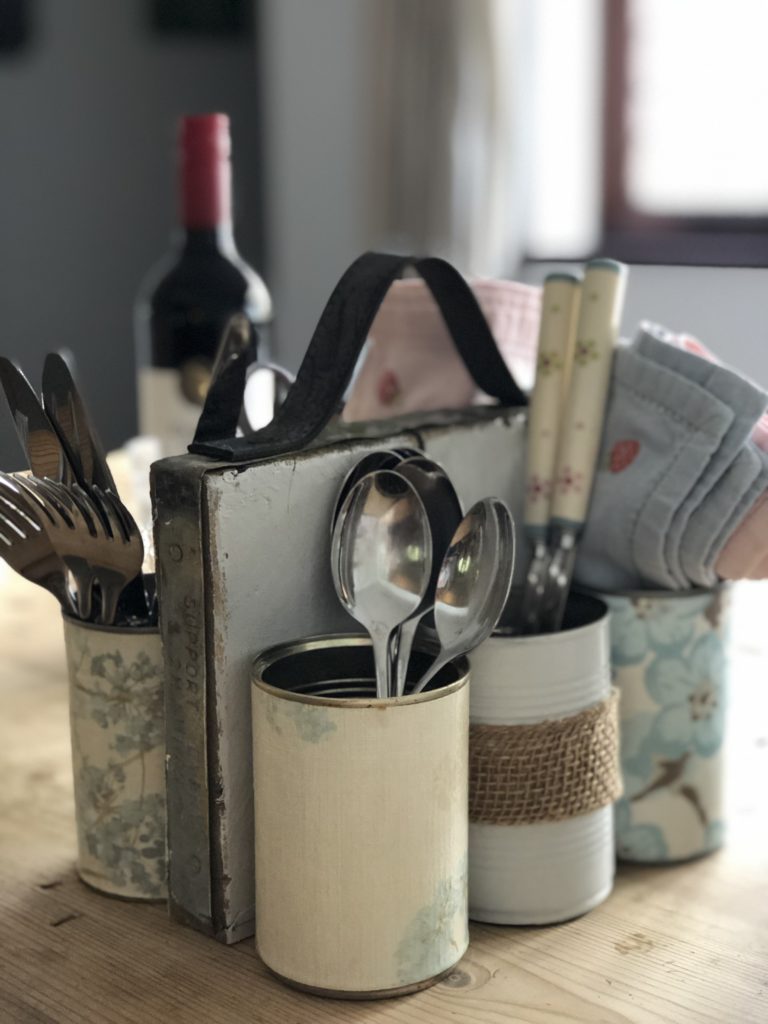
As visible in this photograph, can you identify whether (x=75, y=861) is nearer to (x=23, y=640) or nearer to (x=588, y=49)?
(x=23, y=640)

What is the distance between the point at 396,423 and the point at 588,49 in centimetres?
171

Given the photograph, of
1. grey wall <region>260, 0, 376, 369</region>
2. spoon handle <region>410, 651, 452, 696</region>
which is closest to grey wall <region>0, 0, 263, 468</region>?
grey wall <region>260, 0, 376, 369</region>

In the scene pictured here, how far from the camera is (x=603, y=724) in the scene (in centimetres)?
52

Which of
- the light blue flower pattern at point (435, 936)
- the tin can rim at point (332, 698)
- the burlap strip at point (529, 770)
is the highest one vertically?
the tin can rim at point (332, 698)

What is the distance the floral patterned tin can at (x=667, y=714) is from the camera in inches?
22.1

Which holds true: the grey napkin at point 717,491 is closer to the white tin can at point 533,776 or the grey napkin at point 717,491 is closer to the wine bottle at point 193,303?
the white tin can at point 533,776

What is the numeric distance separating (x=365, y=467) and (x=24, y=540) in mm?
139

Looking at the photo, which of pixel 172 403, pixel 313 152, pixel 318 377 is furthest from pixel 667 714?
pixel 313 152

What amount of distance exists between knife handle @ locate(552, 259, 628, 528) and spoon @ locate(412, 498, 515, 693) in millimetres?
101

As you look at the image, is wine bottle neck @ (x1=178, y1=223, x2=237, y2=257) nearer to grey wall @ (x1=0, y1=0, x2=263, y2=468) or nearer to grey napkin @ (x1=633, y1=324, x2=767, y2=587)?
grey napkin @ (x1=633, y1=324, x2=767, y2=587)

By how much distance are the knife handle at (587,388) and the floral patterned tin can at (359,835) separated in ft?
0.49

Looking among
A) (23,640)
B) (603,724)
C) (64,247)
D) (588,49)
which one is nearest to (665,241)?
(588,49)

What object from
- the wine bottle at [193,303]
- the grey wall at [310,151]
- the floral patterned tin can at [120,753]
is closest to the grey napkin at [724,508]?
the floral patterned tin can at [120,753]

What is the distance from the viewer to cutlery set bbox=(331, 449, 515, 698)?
0.48 metres
